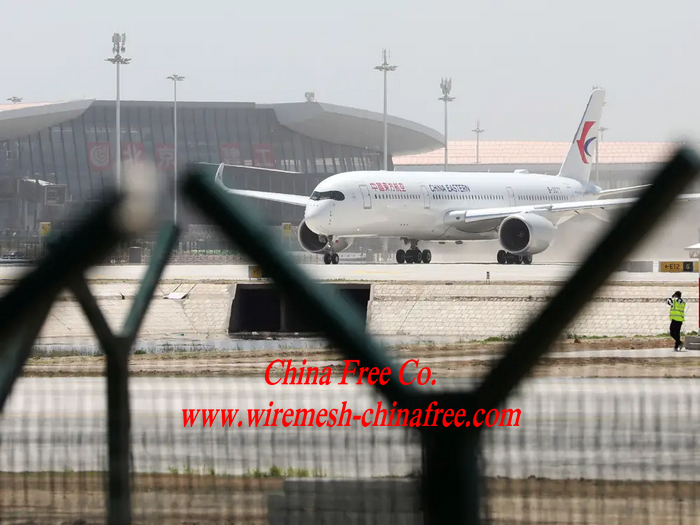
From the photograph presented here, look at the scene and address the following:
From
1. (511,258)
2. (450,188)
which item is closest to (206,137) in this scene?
(450,188)

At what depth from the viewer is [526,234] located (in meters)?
41.7

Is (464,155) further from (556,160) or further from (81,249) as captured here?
(81,249)

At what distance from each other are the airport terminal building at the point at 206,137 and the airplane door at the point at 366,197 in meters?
48.5

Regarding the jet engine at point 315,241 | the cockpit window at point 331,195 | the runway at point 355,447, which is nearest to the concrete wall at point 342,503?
the runway at point 355,447

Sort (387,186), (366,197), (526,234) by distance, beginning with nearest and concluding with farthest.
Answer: (366,197)
(526,234)
(387,186)

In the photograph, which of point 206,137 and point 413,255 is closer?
point 413,255

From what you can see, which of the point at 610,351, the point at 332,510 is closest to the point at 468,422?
the point at 332,510

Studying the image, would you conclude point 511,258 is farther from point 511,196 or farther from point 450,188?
point 511,196


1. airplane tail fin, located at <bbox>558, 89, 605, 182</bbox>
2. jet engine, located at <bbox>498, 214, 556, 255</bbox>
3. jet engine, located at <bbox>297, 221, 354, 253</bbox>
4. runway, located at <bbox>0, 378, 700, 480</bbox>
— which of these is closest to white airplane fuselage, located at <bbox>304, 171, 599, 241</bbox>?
jet engine, located at <bbox>297, 221, 354, 253</bbox>

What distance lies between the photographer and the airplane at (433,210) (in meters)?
40.8

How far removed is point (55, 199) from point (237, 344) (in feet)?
158

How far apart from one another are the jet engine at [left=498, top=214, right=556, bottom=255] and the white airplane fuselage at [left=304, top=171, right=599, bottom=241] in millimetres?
3154

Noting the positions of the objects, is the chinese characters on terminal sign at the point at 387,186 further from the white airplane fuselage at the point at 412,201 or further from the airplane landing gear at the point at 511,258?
the airplane landing gear at the point at 511,258

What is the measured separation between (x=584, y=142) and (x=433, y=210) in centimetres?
1568
